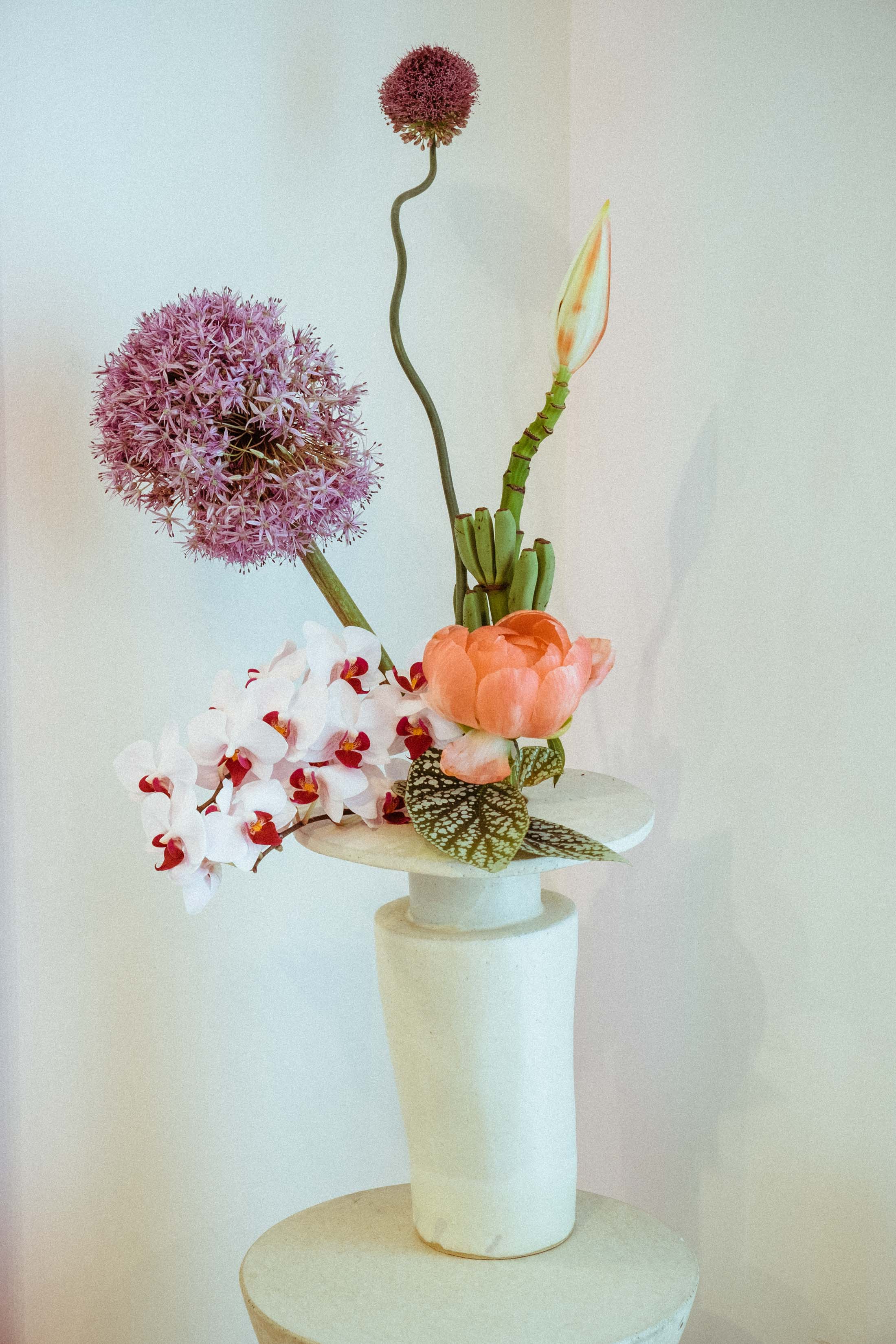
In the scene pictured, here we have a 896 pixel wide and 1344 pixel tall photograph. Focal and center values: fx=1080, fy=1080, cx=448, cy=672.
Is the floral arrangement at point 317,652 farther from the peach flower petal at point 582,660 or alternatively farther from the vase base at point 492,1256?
the vase base at point 492,1256

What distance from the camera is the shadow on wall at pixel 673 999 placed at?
1113 mm

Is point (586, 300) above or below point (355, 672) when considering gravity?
above

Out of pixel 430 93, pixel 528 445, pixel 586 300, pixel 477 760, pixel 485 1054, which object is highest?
pixel 430 93

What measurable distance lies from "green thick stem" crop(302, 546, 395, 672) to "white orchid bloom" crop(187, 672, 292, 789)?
0.50 feet

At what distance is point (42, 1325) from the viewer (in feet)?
3.43

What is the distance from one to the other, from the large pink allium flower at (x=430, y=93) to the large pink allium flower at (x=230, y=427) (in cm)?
26

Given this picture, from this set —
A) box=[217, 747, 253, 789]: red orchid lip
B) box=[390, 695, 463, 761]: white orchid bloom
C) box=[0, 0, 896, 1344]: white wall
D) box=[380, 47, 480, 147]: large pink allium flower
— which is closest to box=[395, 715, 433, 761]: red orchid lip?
box=[390, 695, 463, 761]: white orchid bloom

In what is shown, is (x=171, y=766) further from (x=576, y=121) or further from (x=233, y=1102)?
(x=576, y=121)

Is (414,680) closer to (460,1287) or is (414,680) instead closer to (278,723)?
(278,723)

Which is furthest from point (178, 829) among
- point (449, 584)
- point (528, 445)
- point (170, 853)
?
point (449, 584)

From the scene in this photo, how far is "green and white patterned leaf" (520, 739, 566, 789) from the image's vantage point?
30.0 inches

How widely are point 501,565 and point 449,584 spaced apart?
0.47m

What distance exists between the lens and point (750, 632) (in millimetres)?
1081

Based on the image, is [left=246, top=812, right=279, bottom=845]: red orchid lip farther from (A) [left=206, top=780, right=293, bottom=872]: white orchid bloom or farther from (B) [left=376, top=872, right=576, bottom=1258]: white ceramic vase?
(B) [left=376, top=872, right=576, bottom=1258]: white ceramic vase
